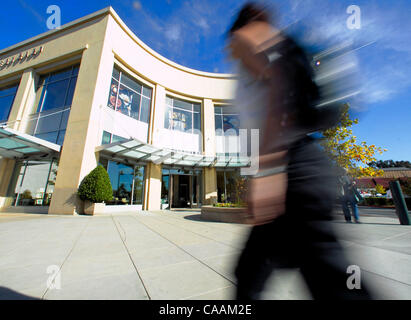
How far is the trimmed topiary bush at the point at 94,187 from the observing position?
Result: 7531 mm

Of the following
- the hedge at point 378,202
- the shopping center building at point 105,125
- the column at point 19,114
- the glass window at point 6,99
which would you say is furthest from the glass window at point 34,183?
the hedge at point 378,202

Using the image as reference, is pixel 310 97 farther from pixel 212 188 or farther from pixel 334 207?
pixel 212 188

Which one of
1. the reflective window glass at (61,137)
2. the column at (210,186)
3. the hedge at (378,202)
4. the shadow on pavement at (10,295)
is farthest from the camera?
the hedge at (378,202)

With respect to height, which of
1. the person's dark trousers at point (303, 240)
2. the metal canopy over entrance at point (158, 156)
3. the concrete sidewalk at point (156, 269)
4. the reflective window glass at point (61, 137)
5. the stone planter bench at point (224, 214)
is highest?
the reflective window glass at point (61, 137)

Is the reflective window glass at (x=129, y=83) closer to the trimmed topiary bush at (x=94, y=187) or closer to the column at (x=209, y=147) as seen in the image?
the column at (x=209, y=147)

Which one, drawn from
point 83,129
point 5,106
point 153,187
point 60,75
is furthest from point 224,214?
point 5,106

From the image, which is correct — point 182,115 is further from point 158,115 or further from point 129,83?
point 129,83

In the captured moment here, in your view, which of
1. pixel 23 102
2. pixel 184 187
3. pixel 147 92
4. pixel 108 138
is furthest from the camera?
pixel 184 187

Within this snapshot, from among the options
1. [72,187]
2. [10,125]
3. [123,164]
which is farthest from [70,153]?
[10,125]

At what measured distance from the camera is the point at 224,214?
243 inches

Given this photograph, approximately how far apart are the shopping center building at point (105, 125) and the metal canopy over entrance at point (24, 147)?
0.06 metres

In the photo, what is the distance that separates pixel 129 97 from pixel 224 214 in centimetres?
1038

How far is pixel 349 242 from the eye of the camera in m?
0.79

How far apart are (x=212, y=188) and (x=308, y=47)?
12900 millimetres
